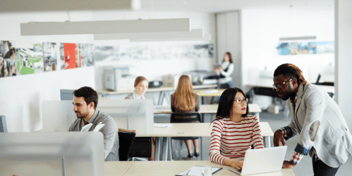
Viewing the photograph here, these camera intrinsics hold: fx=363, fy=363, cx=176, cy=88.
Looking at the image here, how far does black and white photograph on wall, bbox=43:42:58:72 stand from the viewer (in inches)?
189

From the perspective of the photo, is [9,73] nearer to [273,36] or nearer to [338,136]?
[338,136]

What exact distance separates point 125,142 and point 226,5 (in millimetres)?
6099

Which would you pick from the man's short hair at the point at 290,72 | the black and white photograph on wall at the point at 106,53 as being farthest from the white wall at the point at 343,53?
the black and white photograph on wall at the point at 106,53

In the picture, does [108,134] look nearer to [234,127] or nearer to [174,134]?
[234,127]

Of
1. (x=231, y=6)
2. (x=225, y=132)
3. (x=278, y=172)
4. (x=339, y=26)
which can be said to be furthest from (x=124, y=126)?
(x=231, y=6)

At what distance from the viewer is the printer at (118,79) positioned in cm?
791

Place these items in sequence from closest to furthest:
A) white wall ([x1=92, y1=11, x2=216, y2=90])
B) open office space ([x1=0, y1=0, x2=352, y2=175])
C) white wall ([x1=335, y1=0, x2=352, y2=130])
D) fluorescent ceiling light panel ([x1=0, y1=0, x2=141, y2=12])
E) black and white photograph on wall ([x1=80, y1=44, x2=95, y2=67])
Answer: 1. fluorescent ceiling light panel ([x1=0, y1=0, x2=141, y2=12])
2. open office space ([x1=0, y1=0, x2=352, y2=175])
3. white wall ([x1=335, y1=0, x2=352, y2=130])
4. black and white photograph on wall ([x1=80, y1=44, x2=95, y2=67])
5. white wall ([x1=92, y1=11, x2=216, y2=90])

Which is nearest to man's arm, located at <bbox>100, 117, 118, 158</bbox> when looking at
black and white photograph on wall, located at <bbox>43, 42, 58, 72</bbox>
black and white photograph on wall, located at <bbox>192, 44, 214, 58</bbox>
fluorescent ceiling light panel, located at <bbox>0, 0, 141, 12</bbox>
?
fluorescent ceiling light panel, located at <bbox>0, 0, 141, 12</bbox>

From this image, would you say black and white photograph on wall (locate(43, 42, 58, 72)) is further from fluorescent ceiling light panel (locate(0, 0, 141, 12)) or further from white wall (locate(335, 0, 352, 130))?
white wall (locate(335, 0, 352, 130))

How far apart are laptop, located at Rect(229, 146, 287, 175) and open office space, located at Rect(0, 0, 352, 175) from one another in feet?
A: 0.48

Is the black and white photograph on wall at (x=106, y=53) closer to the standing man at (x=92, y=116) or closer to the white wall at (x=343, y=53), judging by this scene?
the white wall at (x=343, y=53)

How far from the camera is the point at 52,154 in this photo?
196 cm

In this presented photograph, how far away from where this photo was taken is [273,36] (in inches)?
385

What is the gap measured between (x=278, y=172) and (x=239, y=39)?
7289mm
